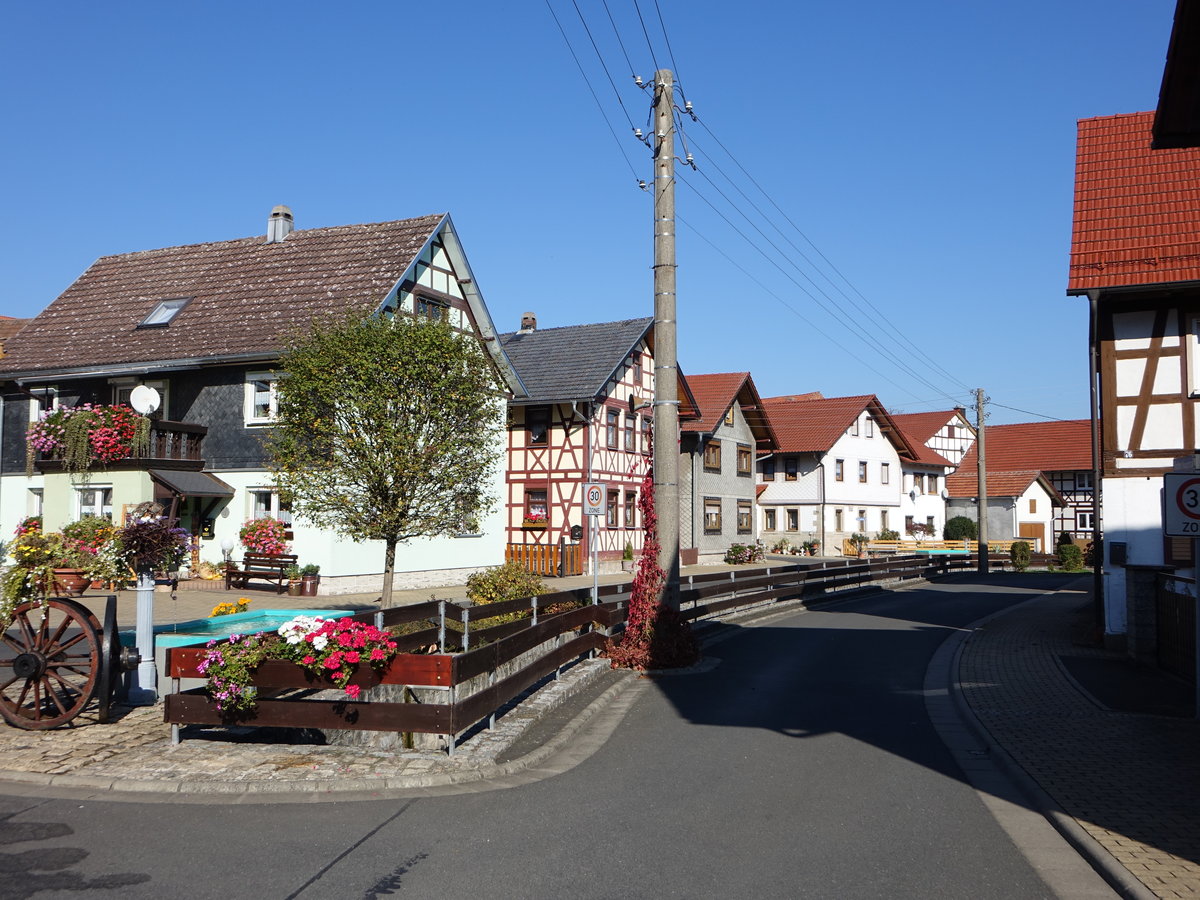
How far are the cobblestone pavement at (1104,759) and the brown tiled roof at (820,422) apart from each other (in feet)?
128

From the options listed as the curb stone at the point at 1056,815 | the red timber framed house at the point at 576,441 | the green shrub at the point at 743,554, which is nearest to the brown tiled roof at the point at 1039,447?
the green shrub at the point at 743,554

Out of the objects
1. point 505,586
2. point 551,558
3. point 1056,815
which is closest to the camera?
point 1056,815

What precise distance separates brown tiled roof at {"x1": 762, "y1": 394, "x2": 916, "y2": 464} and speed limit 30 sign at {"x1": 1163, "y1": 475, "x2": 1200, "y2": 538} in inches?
1678

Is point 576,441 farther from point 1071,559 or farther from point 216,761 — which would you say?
point 216,761

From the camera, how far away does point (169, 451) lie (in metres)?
25.3

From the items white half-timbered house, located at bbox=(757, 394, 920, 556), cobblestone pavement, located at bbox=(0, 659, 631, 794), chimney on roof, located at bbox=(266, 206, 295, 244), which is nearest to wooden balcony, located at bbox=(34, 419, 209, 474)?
chimney on roof, located at bbox=(266, 206, 295, 244)

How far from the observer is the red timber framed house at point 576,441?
36375 mm

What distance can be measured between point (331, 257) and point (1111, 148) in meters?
18.8

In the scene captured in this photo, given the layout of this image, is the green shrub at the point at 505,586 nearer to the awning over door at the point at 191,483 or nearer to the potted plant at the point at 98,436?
the awning over door at the point at 191,483

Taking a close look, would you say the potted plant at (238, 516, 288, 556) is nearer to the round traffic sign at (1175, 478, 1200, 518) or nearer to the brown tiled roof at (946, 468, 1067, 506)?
the round traffic sign at (1175, 478, 1200, 518)

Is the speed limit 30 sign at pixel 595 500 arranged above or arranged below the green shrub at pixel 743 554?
above

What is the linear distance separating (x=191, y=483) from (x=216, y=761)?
18186 mm

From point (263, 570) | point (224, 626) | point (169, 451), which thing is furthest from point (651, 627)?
point (169, 451)

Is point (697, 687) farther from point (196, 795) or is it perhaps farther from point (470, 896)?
point (470, 896)
